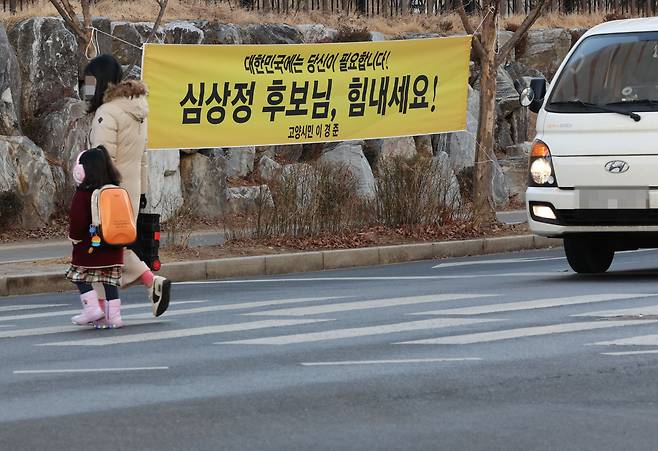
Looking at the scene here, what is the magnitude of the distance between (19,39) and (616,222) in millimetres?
12179

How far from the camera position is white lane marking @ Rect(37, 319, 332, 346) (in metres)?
10.7

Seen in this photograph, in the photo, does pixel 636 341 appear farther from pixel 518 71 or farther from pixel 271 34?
pixel 518 71

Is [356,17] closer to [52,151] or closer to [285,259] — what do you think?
[52,151]

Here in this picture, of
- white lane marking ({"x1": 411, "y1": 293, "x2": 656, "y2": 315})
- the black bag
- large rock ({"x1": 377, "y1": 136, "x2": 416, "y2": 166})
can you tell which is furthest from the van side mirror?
large rock ({"x1": 377, "y1": 136, "x2": 416, "y2": 166})

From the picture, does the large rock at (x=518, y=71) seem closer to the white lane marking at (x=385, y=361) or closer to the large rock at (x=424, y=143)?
the large rock at (x=424, y=143)

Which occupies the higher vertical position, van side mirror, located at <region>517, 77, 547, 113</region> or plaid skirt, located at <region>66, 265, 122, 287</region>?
van side mirror, located at <region>517, 77, 547, 113</region>

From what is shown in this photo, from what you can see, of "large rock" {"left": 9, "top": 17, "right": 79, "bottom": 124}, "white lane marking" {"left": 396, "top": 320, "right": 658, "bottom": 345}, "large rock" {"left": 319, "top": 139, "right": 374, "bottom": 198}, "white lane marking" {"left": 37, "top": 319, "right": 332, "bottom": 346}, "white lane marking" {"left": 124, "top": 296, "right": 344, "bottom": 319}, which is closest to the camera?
"white lane marking" {"left": 396, "top": 320, "right": 658, "bottom": 345}

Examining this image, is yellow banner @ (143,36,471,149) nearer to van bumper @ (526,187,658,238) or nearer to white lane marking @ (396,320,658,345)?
van bumper @ (526,187,658,238)

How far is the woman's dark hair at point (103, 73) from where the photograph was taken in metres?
12.1

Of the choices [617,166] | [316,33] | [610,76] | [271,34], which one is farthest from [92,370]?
[316,33]

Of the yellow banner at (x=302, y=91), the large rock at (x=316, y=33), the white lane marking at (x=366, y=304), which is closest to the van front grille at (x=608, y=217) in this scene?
the white lane marking at (x=366, y=304)

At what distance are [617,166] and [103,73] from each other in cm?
443

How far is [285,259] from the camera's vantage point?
57.3 feet

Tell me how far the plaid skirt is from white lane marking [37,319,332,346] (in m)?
0.65
